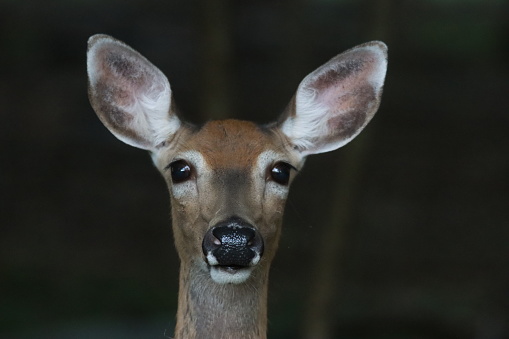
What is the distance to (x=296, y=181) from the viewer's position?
44.0 feet

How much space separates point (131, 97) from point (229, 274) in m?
1.29

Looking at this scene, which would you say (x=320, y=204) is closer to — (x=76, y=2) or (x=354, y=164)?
(x=354, y=164)

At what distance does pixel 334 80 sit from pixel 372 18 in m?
3.16

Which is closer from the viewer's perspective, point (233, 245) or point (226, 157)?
point (233, 245)

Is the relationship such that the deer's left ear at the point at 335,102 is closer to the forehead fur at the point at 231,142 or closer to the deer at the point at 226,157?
the deer at the point at 226,157

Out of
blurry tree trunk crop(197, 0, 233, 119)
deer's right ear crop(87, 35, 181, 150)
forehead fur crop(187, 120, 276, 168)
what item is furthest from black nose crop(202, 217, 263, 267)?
blurry tree trunk crop(197, 0, 233, 119)

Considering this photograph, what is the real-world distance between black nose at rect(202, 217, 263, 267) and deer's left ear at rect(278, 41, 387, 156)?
1.08 meters

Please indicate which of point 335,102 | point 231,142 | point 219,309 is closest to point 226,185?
A: point 231,142

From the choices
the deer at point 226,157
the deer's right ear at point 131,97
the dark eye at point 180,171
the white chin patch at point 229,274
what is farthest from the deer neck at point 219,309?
the deer's right ear at point 131,97

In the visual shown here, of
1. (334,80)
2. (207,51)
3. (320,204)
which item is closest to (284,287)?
(320,204)

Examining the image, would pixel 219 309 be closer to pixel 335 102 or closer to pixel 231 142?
pixel 231 142

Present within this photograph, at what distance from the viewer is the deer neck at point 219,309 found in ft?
18.7

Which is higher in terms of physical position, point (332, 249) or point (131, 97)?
point (131, 97)

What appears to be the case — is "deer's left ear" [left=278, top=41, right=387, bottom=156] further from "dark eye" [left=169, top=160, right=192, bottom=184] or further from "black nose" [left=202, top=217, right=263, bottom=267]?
"black nose" [left=202, top=217, right=263, bottom=267]
